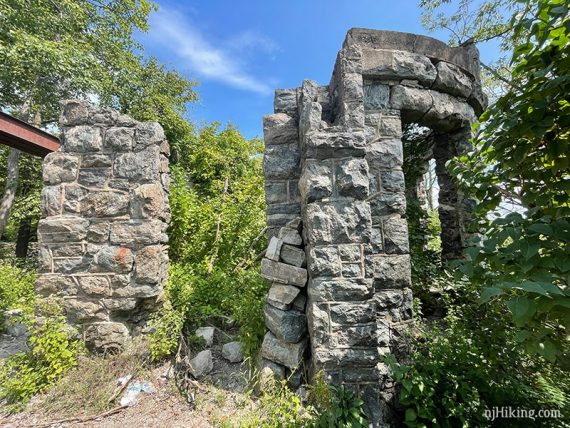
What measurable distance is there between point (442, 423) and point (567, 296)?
1.37 m

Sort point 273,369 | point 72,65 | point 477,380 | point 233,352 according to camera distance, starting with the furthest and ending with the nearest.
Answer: point 72,65
point 233,352
point 273,369
point 477,380

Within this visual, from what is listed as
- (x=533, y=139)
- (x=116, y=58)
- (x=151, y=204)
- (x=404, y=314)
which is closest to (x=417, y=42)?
(x=533, y=139)

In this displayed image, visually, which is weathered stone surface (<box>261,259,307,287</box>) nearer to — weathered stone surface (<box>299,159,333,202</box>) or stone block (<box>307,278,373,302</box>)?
stone block (<box>307,278,373,302</box>)

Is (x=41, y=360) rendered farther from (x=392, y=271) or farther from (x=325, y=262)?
(x=392, y=271)

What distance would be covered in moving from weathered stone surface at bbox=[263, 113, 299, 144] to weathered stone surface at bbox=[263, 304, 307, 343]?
166 cm

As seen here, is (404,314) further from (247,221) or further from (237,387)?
(247,221)

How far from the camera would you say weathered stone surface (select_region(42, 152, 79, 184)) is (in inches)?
107

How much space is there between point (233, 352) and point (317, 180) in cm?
184

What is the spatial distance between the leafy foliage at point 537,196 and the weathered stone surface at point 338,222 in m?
0.76

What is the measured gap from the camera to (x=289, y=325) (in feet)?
7.20

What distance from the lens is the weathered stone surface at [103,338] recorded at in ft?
8.63

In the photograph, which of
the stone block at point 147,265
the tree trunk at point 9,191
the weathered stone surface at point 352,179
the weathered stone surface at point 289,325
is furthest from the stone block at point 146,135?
the tree trunk at point 9,191

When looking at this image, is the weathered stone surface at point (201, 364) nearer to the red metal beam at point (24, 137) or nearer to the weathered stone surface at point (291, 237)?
the weathered stone surface at point (291, 237)

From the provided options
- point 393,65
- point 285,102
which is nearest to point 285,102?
point 285,102
